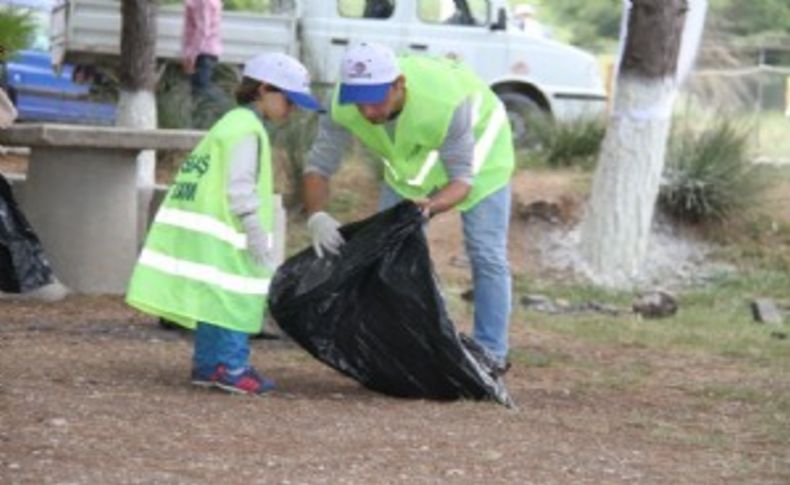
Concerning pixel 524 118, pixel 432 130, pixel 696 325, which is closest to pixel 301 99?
pixel 432 130

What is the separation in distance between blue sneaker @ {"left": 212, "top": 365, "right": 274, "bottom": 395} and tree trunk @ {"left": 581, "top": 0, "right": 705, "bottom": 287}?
6186mm

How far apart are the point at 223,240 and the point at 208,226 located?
2.8 inches

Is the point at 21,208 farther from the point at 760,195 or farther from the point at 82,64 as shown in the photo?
the point at 82,64

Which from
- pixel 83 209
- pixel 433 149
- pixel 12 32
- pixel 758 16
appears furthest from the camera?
pixel 758 16

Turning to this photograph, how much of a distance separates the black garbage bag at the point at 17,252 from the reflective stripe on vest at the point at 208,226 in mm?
2585

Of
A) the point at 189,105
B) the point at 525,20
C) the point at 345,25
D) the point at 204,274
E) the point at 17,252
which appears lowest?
the point at 525,20

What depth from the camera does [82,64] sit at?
21203 millimetres

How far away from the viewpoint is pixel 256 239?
784cm

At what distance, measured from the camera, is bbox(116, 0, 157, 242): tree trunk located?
15.1m

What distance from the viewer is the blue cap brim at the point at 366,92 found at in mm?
7957

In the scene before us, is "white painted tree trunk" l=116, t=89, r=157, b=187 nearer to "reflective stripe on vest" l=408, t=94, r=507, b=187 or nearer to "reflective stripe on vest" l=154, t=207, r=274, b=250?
"reflective stripe on vest" l=408, t=94, r=507, b=187

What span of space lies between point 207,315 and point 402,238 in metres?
0.74

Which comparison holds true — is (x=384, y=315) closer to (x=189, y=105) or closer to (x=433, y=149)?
(x=433, y=149)

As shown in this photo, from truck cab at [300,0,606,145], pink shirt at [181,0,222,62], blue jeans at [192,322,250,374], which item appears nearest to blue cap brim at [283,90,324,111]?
blue jeans at [192,322,250,374]
